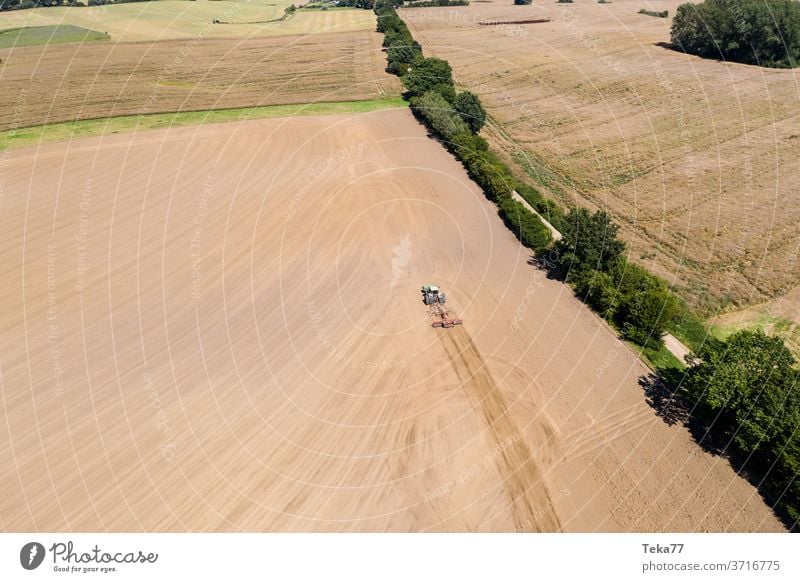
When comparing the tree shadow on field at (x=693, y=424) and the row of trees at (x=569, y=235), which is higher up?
the row of trees at (x=569, y=235)

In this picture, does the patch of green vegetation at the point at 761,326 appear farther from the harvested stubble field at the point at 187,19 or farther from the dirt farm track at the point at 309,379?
the harvested stubble field at the point at 187,19

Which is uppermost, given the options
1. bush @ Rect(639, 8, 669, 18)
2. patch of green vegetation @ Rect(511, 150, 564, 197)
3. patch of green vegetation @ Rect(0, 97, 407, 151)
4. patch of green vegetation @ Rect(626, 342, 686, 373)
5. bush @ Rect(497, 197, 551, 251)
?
bush @ Rect(639, 8, 669, 18)

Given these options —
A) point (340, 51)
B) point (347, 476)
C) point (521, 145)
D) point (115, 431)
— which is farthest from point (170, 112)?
point (347, 476)

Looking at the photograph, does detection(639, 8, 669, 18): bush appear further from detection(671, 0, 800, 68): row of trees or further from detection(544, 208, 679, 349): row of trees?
detection(544, 208, 679, 349): row of trees

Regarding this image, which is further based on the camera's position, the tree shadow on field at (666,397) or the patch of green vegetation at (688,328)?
the patch of green vegetation at (688,328)

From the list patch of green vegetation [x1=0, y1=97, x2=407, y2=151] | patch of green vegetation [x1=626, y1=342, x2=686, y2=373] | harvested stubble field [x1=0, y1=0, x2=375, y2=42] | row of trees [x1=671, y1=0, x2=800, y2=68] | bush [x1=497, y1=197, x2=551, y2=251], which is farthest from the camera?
harvested stubble field [x1=0, y1=0, x2=375, y2=42]

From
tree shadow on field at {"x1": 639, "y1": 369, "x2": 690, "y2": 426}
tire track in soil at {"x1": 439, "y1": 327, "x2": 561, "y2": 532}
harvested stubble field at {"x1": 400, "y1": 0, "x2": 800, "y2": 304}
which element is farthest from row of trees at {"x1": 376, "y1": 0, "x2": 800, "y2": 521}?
tire track in soil at {"x1": 439, "y1": 327, "x2": 561, "y2": 532}

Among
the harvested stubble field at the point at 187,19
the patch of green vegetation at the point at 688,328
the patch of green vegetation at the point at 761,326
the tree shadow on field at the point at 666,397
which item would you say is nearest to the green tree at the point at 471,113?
the patch of green vegetation at the point at 688,328
